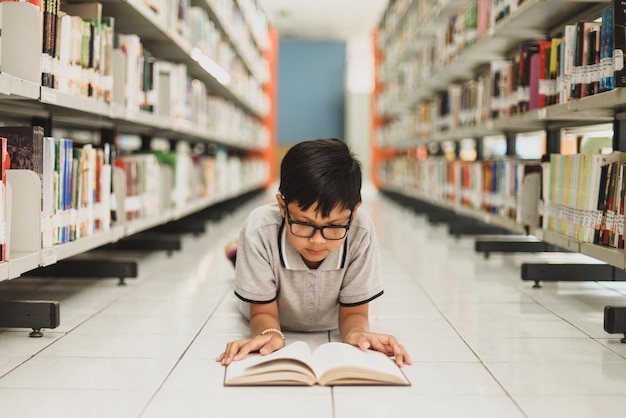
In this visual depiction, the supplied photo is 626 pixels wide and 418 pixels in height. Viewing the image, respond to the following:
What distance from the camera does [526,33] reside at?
3.41 m

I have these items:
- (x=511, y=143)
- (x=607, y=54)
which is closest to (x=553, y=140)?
(x=511, y=143)

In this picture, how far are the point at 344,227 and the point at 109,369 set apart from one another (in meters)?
0.63

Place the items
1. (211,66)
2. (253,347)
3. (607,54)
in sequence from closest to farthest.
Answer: (253,347) < (607,54) < (211,66)

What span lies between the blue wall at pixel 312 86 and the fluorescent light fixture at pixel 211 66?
25.8 ft

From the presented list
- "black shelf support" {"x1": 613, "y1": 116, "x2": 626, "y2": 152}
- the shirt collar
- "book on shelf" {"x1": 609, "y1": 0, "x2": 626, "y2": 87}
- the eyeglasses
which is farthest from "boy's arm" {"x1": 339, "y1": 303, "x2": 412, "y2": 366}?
"black shelf support" {"x1": 613, "y1": 116, "x2": 626, "y2": 152}

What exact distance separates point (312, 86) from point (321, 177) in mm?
12338

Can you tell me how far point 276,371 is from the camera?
4.69 ft

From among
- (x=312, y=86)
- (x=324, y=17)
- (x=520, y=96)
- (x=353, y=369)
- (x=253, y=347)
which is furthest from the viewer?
(x=312, y=86)

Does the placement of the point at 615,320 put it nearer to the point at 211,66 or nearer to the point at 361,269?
the point at 361,269

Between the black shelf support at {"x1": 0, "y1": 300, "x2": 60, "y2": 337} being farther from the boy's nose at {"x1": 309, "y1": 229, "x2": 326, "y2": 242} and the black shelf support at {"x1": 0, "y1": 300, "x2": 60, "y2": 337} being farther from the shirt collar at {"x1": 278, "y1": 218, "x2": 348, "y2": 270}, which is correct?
the boy's nose at {"x1": 309, "y1": 229, "x2": 326, "y2": 242}

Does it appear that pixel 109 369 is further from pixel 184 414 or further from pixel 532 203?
pixel 532 203

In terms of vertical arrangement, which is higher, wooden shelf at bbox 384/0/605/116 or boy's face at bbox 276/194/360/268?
wooden shelf at bbox 384/0/605/116

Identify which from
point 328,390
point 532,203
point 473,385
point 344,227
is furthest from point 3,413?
point 532,203

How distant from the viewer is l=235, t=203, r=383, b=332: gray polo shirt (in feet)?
5.58
